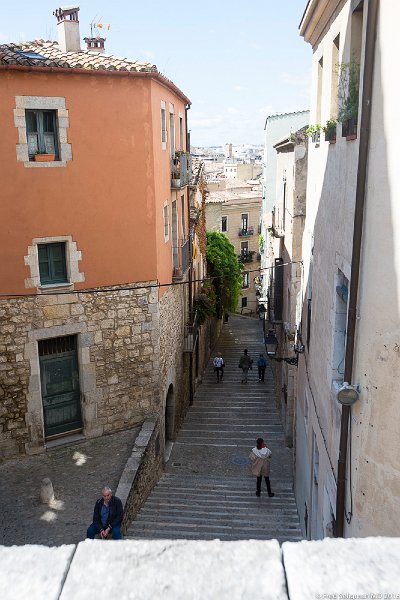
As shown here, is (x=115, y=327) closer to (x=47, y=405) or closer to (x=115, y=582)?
(x=47, y=405)

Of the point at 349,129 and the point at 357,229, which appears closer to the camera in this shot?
the point at 357,229

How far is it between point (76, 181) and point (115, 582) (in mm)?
11832

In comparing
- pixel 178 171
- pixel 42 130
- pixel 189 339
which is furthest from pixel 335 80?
pixel 189 339

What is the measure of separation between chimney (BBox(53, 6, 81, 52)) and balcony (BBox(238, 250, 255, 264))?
132 ft

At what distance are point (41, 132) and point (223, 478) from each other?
32.4 ft

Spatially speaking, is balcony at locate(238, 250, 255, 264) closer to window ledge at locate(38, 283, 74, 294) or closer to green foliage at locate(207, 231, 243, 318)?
green foliage at locate(207, 231, 243, 318)

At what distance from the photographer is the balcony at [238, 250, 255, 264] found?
54031 millimetres

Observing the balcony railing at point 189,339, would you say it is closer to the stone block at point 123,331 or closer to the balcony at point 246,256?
the stone block at point 123,331

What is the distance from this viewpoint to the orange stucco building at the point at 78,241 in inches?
474

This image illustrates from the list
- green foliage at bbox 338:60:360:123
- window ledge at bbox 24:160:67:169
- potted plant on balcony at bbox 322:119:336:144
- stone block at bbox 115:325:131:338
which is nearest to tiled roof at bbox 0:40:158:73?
window ledge at bbox 24:160:67:169

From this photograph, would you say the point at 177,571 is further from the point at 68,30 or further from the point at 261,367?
the point at 261,367

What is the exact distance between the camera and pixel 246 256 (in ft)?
178

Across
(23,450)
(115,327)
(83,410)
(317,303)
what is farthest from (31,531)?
(317,303)

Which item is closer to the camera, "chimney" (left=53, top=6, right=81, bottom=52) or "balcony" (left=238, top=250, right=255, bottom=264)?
"chimney" (left=53, top=6, right=81, bottom=52)
